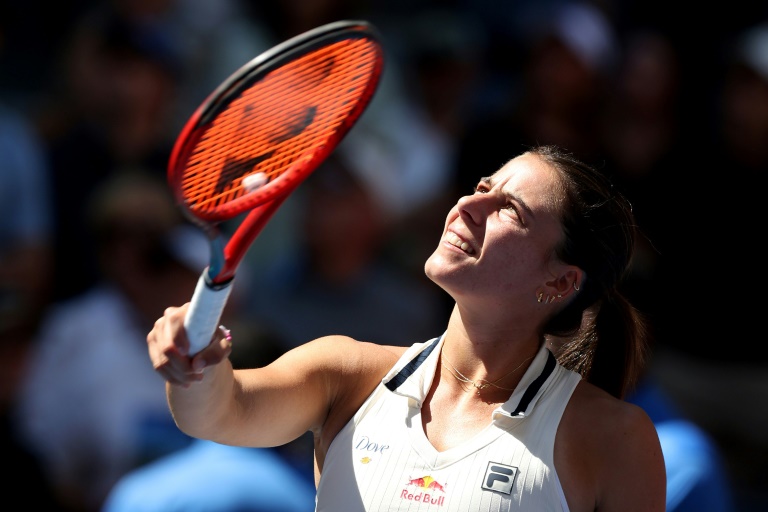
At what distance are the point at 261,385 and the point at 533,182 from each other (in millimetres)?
717

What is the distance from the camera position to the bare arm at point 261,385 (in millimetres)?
2133

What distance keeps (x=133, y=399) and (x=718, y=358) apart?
2809mm

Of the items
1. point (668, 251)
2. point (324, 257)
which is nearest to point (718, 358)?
point (668, 251)

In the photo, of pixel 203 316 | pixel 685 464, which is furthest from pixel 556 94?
pixel 203 316

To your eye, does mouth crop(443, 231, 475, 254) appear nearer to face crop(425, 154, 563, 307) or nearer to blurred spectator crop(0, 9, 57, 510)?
face crop(425, 154, 563, 307)

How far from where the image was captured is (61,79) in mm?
6273

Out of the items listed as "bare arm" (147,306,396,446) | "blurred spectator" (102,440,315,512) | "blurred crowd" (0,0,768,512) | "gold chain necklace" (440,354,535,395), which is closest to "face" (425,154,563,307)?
"gold chain necklace" (440,354,535,395)

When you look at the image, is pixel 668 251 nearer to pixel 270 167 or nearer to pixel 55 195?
pixel 55 195

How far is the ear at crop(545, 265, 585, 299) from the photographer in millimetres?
2488

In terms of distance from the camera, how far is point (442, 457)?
2320 millimetres

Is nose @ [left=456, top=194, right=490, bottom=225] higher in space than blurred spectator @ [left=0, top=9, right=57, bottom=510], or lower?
higher

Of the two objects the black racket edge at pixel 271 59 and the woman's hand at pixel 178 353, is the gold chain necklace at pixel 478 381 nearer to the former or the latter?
the woman's hand at pixel 178 353

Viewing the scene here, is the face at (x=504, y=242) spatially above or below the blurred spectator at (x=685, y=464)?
above

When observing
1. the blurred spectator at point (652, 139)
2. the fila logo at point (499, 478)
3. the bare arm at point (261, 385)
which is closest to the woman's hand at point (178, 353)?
the bare arm at point (261, 385)
